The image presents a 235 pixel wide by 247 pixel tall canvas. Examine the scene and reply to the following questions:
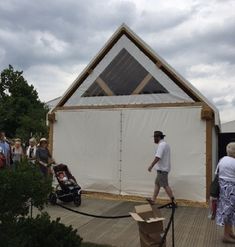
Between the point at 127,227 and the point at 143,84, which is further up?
the point at 143,84

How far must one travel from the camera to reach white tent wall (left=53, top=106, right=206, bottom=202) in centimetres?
1211

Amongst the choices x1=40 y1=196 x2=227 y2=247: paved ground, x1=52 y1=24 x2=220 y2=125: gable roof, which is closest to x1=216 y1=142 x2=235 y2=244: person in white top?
x1=40 y1=196 x2=227 y2=247: paved ground

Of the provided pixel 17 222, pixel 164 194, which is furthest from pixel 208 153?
pixel 17 222

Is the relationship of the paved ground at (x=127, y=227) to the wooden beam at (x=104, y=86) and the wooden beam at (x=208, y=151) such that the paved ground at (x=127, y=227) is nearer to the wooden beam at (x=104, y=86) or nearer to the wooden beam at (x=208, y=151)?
the wooden beam at (x=208, y=151)

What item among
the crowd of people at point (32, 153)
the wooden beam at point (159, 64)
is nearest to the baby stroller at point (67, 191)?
the crowd of people at point (32, 153)

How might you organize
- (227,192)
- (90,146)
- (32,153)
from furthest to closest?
(32,153) < (90,146) < (227,192)

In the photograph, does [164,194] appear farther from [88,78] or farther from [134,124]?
[88,78]

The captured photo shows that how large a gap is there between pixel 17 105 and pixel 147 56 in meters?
26.7

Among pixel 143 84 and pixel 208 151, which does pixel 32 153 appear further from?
pixel 208 151

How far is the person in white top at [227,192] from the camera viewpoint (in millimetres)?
7988

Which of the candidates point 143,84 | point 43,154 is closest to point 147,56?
point 143,84

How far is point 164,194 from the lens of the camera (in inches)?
490

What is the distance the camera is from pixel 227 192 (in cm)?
801

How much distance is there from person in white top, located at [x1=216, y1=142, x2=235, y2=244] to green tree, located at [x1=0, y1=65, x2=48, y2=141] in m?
27.2
